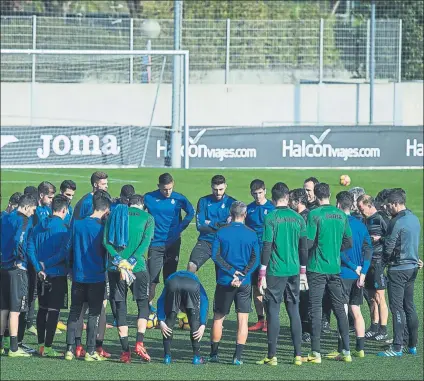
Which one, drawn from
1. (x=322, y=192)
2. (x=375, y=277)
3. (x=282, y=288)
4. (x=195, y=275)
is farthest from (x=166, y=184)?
(x=375, y=277)

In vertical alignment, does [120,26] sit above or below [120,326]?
above

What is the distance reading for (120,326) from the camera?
12039 mm

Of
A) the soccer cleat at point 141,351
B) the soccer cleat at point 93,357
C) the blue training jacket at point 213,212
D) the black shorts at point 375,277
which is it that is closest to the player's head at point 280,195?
the blue training jacket at point 213,212

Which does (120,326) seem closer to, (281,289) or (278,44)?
(281,289)

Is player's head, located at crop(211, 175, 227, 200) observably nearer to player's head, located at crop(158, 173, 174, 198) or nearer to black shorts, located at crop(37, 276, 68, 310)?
player's head, located at crop(158, 173, 174, 198)

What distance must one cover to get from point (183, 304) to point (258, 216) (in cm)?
213

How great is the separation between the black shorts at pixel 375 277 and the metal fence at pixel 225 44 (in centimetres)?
2631

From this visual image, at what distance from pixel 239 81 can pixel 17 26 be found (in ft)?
31.4

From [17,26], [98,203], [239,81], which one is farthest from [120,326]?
[239,81]

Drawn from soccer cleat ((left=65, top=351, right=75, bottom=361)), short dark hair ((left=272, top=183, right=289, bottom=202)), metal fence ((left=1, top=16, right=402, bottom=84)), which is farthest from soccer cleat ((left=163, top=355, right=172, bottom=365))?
metal fence ((left=1, top=16, right=402, bottom=84))

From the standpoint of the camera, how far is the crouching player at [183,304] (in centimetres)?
1195

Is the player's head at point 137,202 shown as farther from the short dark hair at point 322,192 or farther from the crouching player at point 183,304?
the short dark hair at point 322,192

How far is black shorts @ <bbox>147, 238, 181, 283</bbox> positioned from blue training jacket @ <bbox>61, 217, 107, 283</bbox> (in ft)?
7.05

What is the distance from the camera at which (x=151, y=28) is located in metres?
38.6
